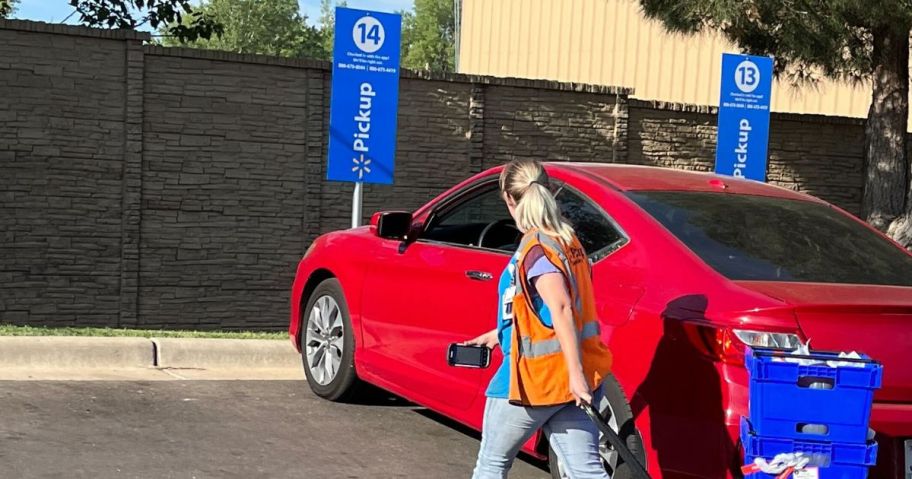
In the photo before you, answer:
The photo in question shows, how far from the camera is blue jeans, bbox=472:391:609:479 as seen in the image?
4137mm

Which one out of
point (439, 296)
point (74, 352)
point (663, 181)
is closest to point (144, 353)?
point (74, 352)

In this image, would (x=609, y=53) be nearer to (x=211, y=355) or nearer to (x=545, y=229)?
(x=211, y=355)

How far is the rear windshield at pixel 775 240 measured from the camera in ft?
17.0

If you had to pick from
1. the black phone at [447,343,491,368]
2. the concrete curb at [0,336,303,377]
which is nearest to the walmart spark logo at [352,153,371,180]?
the concrete curb at [0,336,303,377]

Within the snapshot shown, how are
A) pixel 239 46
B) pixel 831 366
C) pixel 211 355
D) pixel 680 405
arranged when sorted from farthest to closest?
pixel 239 46 → pixel 211 355 → pixel 680 405 → pixel 831 366

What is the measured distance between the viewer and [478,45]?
32.7 meters

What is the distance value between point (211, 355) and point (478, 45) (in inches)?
984

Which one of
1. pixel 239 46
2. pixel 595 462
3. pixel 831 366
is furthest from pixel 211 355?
pixel 239 46

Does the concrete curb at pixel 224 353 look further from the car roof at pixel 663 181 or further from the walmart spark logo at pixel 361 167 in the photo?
the car roof at pixel 663 181

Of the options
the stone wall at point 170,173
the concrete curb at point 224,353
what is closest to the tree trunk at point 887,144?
the stone wall at point 170,173

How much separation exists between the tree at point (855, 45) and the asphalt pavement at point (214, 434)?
7750 mm

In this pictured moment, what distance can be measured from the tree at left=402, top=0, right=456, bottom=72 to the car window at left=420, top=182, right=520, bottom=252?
78789mm

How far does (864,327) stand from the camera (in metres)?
4.71

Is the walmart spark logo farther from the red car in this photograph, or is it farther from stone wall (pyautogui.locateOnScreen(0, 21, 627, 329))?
stone wall (pyautogui.locateOnScreen(0, 21, 627, 329))
